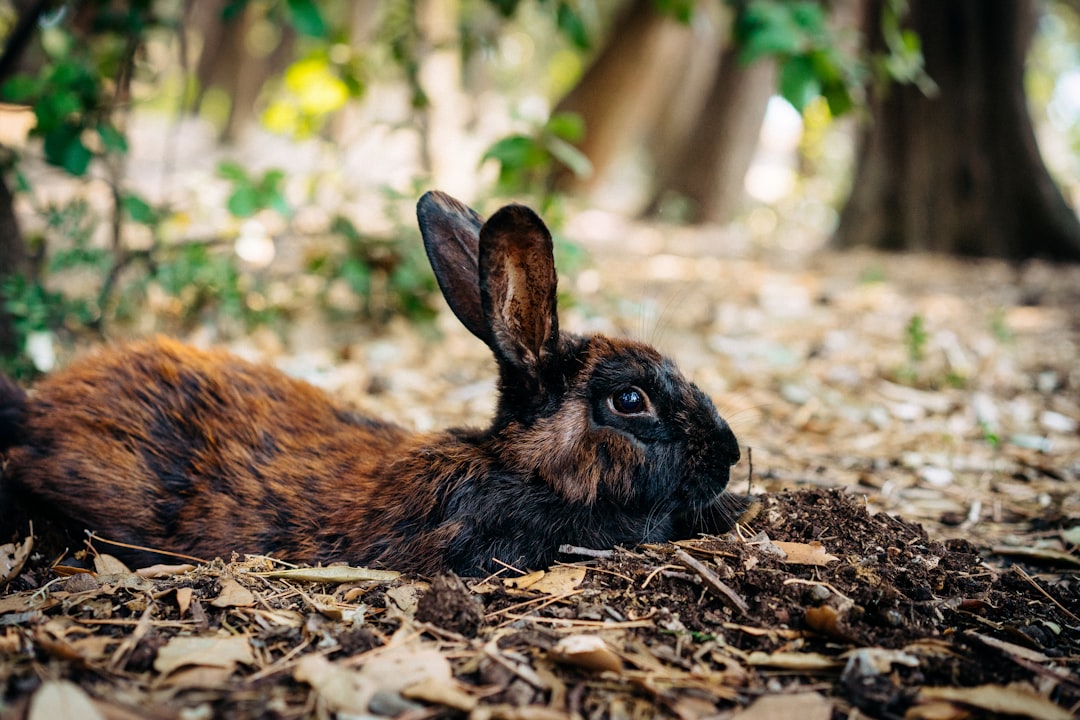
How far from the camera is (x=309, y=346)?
6.05 m

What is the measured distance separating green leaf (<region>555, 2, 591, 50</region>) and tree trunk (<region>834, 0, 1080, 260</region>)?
539 cm

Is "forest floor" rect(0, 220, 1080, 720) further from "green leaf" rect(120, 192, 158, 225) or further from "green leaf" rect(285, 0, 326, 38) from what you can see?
"green leaf" rect(285, 0, 326, 38)

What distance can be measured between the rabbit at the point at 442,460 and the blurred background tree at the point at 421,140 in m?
1.55

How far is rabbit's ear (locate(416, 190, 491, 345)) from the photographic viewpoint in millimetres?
3150

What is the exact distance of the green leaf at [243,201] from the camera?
489cm

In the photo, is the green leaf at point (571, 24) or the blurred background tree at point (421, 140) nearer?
the blurred background tree at point (421, 140)

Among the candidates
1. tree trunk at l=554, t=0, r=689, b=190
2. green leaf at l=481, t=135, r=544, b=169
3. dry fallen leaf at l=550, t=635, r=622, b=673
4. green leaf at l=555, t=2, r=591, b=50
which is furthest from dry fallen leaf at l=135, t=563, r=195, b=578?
tree trunk at l=554, t=0, r=689, b=190

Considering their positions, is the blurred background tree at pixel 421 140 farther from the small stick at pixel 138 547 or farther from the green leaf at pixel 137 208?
the small stick at pixel 138 547

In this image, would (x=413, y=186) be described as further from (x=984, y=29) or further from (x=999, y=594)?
(x=984, y=29)

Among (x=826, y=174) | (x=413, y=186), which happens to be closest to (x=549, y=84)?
(x=826, y=174)

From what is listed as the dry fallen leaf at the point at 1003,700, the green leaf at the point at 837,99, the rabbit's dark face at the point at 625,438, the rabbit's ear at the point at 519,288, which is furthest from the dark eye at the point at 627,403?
the green leaf at the point at 837,99

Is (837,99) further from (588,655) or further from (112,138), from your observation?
(112,138)

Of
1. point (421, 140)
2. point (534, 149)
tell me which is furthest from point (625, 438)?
point (421, 140)

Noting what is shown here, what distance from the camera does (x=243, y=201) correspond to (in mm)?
4922
